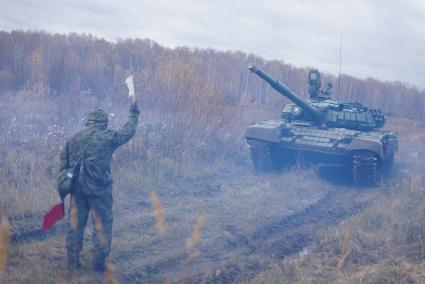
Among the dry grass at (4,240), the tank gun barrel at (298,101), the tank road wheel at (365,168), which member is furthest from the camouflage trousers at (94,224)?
the tank road wheel at (365,168)

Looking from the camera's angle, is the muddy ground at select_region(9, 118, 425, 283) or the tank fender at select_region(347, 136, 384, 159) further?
the tank fender at select_region(347, 136, 384, 159)

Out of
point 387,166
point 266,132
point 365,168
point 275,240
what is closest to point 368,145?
point 365,168

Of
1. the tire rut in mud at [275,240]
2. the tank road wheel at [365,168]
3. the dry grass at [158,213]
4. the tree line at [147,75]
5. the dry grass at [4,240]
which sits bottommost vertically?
the tire rut in mud at [275,240]

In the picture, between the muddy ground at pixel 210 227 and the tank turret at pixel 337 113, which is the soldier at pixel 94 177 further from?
the tank turret at pixel 337 113

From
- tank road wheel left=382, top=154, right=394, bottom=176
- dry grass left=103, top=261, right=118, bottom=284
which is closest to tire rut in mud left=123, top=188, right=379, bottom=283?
dry grass left=103, top=261, right=118, bottom=284

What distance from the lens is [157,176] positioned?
10000 mm

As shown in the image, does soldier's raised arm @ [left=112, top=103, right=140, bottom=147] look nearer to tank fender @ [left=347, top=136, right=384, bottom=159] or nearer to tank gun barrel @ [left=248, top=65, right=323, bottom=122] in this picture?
tank gun barrel @ [left=248, top=65, right=323, bottom=122]

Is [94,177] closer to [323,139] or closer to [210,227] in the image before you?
[210,227]

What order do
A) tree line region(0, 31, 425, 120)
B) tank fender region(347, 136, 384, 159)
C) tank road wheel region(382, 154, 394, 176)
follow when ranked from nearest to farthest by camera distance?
tank fender region(347, 136, 384, 159) < tree line region(0, 31, 425, 120) < tank road wheel region(382, 154, 394, 176)

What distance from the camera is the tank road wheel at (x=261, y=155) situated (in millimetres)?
12477

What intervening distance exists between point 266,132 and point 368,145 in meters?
2.38

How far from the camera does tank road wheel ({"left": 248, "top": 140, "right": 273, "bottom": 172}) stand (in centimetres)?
1248

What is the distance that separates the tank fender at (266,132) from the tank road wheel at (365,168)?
1.88m

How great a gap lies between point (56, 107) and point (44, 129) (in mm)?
2704
